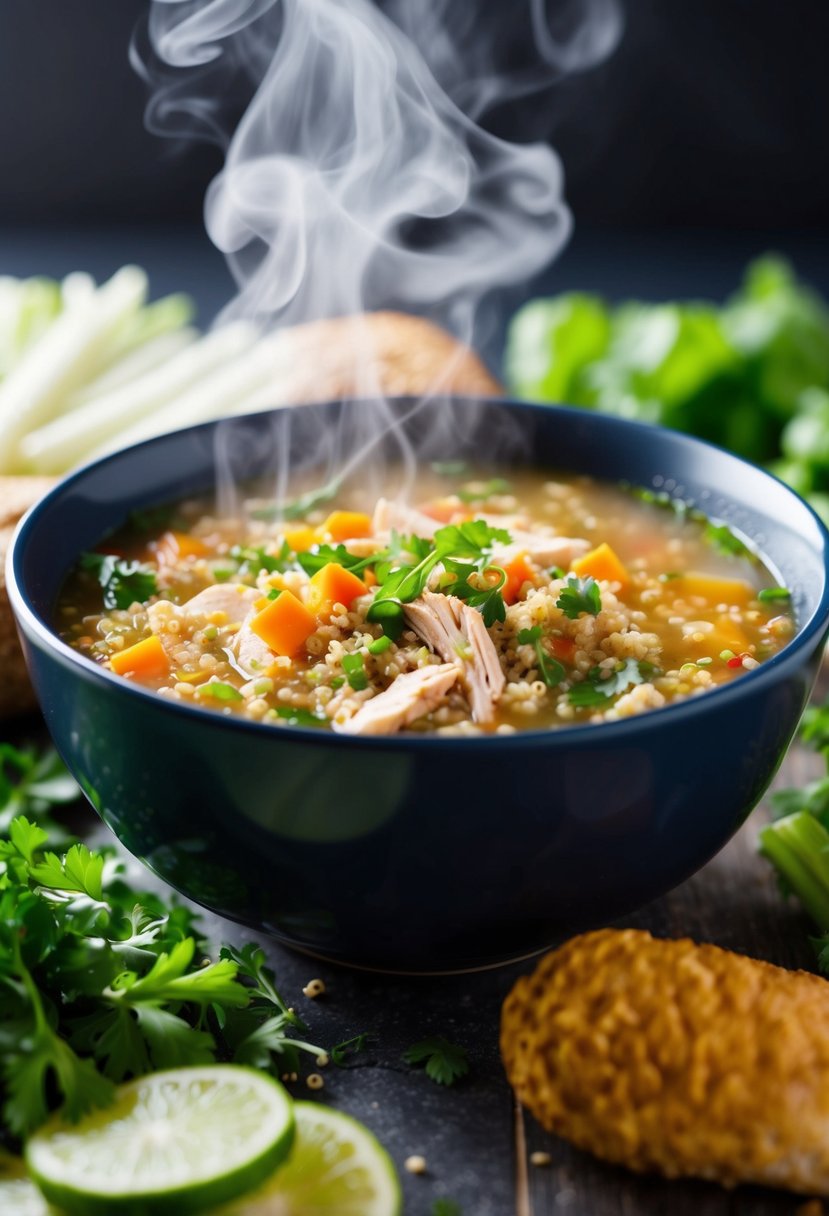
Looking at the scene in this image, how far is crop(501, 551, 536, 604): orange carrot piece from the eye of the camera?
10.1 ft

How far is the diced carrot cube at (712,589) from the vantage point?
10.9 ft

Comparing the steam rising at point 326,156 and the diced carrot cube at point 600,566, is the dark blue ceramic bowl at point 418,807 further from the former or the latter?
the steam rising at point 326,156

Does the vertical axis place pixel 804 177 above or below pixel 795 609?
below

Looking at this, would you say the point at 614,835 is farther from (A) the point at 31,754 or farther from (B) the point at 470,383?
(B) the point at 470,383

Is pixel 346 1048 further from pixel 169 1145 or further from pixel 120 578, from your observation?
pixel 120 578

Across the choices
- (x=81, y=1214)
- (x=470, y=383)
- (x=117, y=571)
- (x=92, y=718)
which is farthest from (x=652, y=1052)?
(x=470, y=383)

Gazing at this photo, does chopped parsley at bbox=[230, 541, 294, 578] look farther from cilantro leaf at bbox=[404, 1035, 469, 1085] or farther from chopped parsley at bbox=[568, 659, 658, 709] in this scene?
cilantro leaf at bbox=[404, 1035, 469, 1085]

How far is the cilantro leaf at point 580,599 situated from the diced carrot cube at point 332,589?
16.7 inches

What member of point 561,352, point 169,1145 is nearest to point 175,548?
point 169,1145

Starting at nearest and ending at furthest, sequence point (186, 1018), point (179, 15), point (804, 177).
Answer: point (186, 1018) < point (179, 15) < point (804, 177)

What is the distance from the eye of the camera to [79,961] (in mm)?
2553

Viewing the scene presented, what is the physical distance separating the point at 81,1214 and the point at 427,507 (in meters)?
2.03

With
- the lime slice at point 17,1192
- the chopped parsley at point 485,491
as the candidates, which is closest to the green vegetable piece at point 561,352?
the chopped parsley at point 485,491

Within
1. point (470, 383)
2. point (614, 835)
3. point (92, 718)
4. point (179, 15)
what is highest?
point (179, 15)
